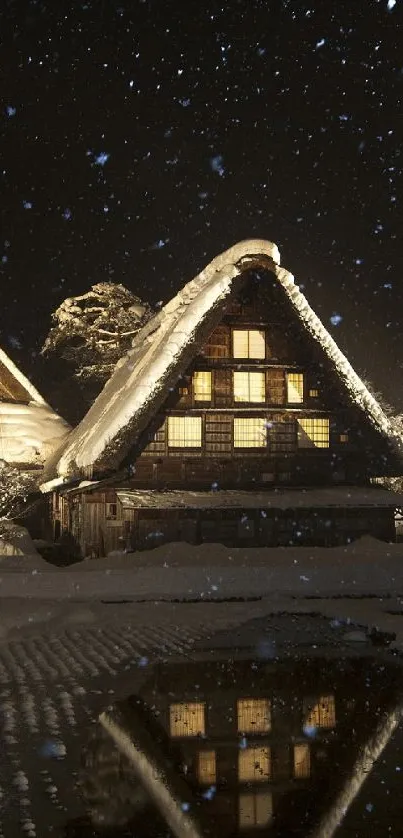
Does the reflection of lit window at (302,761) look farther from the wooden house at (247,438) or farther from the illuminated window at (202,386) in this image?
the illuminated window at (202,386)

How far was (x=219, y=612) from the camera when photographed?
49.3ft

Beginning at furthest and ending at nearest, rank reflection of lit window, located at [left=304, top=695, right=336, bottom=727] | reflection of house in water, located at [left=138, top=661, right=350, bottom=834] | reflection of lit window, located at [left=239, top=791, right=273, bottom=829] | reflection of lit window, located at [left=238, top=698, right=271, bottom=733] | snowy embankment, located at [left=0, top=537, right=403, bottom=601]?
snowy embankment, located at [left=0, top=537, right=403, bottom=601], reflection of lit window, located at [left=304, top=695, right=336, bottom=727], reflection of lit window, located at [left=238, top=698, right=271, bottom=733], reflection of house in water, located at [left=138, top=661, right=350, bottom=834], reflection of lit window, located at [left=239, top=791, right=273, bottom=829]

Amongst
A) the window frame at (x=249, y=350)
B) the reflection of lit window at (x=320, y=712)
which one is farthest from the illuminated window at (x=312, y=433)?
the reflection of lit window at (x=320, y=712)

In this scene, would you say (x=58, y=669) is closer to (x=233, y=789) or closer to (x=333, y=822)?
(x=233, y=789)

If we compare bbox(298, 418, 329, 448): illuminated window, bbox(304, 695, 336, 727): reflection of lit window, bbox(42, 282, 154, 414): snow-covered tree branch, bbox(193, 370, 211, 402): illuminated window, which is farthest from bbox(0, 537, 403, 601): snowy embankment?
bbox(42, 282, 154, 414): snow-covered tree branch

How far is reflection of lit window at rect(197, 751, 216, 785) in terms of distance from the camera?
5.74 metres

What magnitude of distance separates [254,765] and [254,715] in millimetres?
1524

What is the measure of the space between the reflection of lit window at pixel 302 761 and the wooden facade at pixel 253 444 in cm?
1625

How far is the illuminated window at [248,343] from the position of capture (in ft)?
78.0

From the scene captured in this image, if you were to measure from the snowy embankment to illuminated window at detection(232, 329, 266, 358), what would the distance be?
549cm

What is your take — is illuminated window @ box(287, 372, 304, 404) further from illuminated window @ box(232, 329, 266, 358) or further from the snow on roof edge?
the snow on roof edge

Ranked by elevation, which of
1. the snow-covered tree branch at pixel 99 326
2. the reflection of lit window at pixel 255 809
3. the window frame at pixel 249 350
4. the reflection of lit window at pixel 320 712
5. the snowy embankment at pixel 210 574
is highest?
the snow-covered tree branch at pixel 99 326

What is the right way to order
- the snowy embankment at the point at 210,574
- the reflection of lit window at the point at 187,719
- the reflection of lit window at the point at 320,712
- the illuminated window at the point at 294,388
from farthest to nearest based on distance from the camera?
1. the illuminated window at the point at 294,388
2. the snowy embankment at the point at 210,574
3. the reflection of lit window at the point at 320,712
4. the reflection of lit window at the point at 187,719

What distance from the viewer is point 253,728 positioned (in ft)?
23.5
